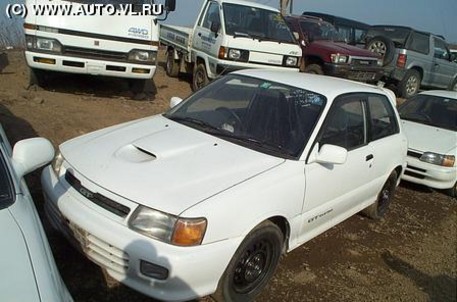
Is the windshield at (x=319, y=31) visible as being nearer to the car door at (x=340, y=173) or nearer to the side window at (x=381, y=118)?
the side window at (x=381, y=118)

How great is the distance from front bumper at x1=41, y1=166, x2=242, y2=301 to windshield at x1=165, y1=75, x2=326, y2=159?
3.21ft

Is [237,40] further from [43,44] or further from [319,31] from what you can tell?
[319,31]

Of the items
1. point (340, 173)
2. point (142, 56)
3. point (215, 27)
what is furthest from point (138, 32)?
A: point (340, 173)

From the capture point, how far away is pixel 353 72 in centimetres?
1028

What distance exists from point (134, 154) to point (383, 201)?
319 centimetres

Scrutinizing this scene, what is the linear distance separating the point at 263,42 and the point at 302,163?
19.1 ft

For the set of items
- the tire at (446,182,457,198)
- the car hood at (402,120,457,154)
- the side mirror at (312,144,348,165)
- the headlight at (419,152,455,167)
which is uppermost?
Result: the side mirror at (312,144,348,165)

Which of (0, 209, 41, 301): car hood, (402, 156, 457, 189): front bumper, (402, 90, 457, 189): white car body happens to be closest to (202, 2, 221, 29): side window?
(402, 90, 457, 189): white car body

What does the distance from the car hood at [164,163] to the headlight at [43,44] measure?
3935mm

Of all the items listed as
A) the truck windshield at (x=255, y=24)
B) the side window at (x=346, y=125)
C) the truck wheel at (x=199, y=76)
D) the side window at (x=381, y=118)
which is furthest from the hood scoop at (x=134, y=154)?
the truck wheel at (x=199, y=76)

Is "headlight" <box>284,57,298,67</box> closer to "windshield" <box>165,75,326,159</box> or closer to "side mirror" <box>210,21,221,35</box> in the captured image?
"side mirror" <box>210,21,221,35</box>

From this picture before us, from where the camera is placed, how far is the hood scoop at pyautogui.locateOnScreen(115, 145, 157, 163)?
297cm

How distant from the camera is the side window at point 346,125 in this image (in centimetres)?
351

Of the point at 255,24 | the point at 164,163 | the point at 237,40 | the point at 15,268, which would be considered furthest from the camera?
the point at 255,24
